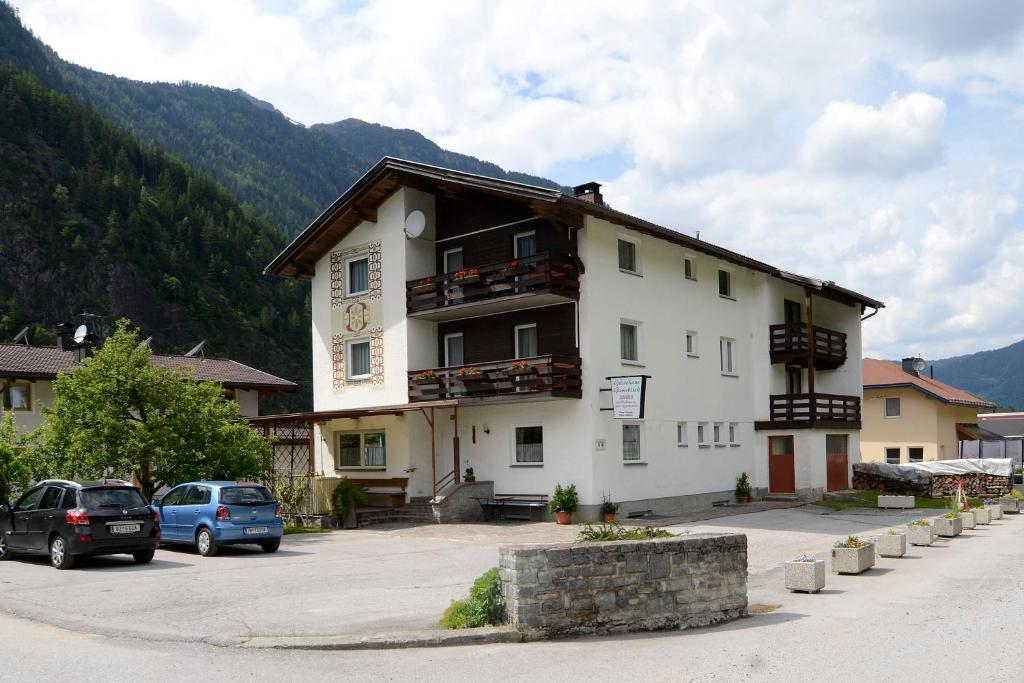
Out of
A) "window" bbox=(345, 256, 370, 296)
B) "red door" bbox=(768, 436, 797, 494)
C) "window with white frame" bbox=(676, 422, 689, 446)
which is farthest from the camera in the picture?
"red door" bbox=(768, 436, 797, 494)

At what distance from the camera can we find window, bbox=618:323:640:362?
28719mm

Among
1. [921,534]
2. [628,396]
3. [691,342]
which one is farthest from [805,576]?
[691,342]

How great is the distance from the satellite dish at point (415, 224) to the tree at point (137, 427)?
746cm

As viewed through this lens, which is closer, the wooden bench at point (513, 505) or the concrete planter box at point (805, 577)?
the concrete planter box at point (805, 577)

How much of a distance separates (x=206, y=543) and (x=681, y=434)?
15.9 meters

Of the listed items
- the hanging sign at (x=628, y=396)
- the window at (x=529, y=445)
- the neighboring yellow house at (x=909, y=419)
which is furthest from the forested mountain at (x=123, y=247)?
the hanging sign at (x=628, y=396)

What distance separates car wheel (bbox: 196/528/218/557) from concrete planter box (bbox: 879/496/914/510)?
20642mm

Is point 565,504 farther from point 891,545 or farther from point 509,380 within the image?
point 891,545

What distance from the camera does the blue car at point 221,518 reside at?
65.3ft

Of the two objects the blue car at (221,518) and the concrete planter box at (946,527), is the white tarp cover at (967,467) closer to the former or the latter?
the concrete planter box at (946,527)

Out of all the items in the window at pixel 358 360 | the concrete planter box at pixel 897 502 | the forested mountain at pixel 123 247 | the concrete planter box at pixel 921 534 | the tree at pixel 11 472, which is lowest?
the concrete planter box at pixel 897 502

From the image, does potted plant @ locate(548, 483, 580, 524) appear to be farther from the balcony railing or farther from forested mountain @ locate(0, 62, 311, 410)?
forested mountain @ locate(0, 62, 311, 410)

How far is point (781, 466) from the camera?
113 ft

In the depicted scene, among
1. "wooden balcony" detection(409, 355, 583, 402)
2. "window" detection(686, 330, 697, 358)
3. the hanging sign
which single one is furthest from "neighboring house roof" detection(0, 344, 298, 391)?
"window" detection(686, 330, 697, 358)
